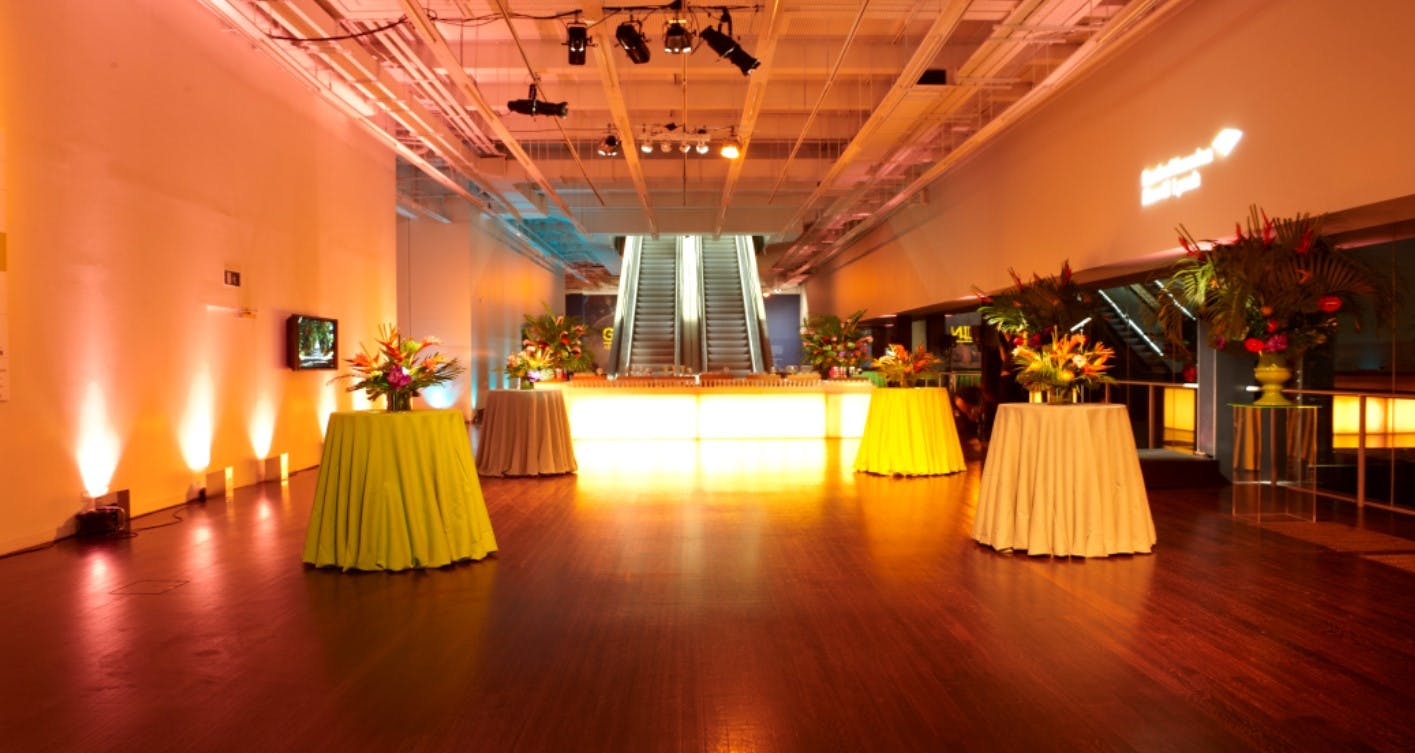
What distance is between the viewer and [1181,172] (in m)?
8.49

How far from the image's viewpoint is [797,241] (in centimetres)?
2541

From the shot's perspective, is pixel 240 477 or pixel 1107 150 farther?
pixel 1107 150

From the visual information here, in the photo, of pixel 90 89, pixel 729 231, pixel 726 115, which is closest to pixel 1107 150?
pixel 726 115

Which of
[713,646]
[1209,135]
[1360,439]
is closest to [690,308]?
[1209,135]

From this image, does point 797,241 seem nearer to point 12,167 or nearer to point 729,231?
point 729,231

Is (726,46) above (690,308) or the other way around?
above

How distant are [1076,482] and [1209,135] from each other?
4211 millimetres

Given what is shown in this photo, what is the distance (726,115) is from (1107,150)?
6536 mm

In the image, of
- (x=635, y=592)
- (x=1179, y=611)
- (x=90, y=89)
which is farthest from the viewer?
(x=90, y=89)

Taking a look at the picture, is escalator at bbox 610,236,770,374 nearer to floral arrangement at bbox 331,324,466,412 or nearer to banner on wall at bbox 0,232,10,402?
floral arrangement at bbox 331,324,466,412

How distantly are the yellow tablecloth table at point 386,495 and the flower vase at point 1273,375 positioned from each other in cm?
631

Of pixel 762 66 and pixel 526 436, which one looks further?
pixel 526 436

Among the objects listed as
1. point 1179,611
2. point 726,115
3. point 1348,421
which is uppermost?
point 726,115

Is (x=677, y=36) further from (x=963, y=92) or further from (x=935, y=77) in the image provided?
(x=963, y=92)
